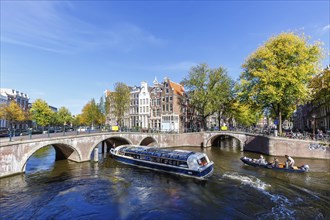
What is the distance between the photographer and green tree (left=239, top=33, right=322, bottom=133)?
3484cm

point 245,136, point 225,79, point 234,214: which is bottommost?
point 234,214

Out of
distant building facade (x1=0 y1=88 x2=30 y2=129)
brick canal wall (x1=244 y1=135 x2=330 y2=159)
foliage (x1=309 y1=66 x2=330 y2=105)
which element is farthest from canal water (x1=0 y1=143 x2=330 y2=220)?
distant building facade (x1=0 y1=88 x2=30 y2=129)

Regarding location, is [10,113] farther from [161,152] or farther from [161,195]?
[161,195]

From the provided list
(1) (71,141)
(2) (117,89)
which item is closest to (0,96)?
(2) (117,89)

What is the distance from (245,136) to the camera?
45188 mm

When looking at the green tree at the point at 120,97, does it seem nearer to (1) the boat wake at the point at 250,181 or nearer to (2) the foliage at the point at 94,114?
(2) the foliage at the point at 94,114

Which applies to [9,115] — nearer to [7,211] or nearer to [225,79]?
[7,211]

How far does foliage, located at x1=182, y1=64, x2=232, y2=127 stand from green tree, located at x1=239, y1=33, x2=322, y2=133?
16495 millimetres

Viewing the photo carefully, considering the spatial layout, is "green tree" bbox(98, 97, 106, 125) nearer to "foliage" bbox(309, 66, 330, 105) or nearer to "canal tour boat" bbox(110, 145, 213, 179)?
"canal tour boat" bbox(110, 145, 213, 179)

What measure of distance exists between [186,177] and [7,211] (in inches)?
657

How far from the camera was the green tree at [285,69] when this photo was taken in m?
34.8

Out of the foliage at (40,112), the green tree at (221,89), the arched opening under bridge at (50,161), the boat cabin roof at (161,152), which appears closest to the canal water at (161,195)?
the arched opening under bridge at (50,161)

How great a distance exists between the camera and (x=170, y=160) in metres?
25.8

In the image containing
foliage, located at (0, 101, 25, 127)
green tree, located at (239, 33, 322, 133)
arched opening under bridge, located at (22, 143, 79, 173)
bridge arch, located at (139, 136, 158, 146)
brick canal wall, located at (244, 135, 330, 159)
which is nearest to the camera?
arched opening under bridge, located at (22, 143, 79, 173)
